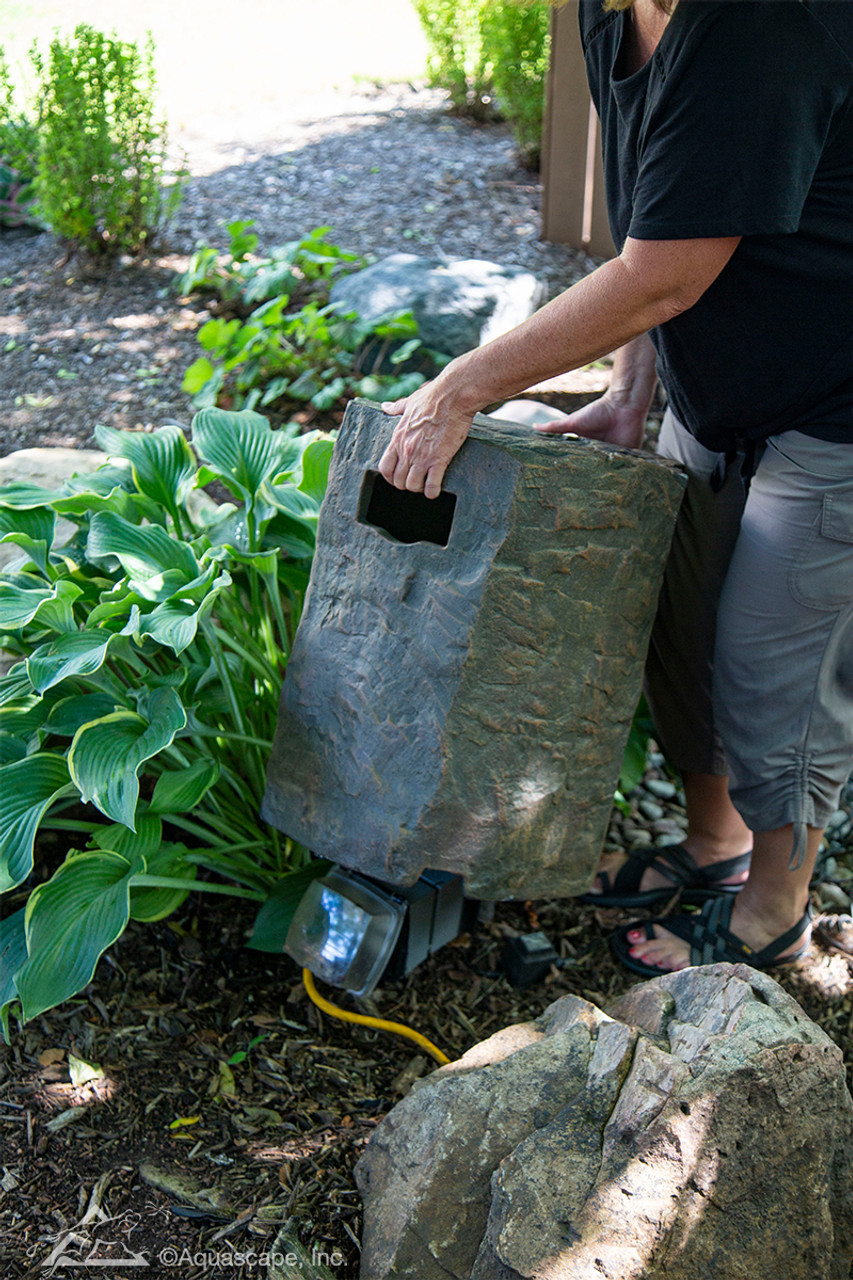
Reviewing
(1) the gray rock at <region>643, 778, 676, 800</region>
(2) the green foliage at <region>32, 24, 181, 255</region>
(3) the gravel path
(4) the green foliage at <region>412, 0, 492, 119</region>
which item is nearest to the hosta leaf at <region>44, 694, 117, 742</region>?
(1) the gray rock at <region>643, 778, 676, 800</region>

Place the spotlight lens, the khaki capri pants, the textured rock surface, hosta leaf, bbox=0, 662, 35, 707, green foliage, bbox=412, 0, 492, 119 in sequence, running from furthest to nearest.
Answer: green foliage, bbox=412, 0, 492, 119
the spotlight lens
hosta leaf, bbox=0, 662, 35, 707
the khaki capri pants
the textured rock surface

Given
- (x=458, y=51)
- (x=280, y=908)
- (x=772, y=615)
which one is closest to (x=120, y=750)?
(x=280, y=908)

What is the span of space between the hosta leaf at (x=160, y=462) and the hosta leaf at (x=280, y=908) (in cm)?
94

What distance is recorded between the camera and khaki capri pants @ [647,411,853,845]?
6.50ft

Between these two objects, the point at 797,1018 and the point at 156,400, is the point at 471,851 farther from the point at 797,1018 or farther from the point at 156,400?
the point at 156,400

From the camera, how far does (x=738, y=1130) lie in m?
1.42

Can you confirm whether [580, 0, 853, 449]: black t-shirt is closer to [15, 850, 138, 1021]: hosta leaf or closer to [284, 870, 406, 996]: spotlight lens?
[284, 870, 406, 996]: spotlight lens

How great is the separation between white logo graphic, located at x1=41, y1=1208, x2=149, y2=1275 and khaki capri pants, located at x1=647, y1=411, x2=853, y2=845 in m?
1.48

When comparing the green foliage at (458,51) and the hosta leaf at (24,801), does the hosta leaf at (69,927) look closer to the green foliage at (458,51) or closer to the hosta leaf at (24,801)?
the hosta leaf at (24,801)

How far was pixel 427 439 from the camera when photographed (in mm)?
1898

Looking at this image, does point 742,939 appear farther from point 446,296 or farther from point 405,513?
point 446,296

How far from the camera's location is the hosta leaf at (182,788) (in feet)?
6.77

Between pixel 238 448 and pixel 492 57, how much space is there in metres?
5.25

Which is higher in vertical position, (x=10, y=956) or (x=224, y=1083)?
(x=10, y=956)
